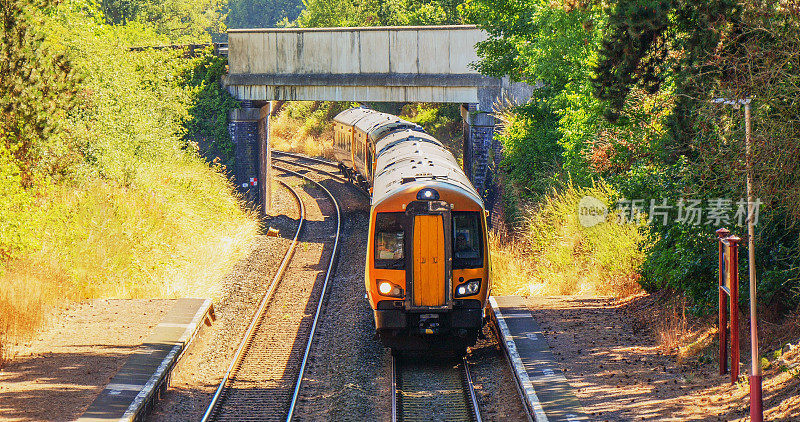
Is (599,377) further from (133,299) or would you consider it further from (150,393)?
(133,299)

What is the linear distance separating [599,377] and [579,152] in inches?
355

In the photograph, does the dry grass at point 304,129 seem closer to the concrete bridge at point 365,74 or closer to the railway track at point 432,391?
the concrete bridge at point 365,74

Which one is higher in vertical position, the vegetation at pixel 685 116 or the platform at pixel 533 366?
the vegetation at pixel 685 116

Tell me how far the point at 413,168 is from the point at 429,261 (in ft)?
8.76

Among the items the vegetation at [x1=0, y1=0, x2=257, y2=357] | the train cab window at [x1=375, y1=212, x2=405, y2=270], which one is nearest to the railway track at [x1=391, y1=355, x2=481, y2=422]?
the train cab window at [x1=375, y1=212, x2=405, y2=270]

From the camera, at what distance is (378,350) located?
14.1 metres

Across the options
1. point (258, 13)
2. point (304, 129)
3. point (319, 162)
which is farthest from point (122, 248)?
point (258, 13)

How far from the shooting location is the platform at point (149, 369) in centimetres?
1046

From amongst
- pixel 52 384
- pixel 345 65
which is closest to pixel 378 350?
pixel 52 384

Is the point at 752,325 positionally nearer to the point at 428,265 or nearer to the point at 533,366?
the point at 533,366

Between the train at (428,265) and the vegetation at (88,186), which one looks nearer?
the train at (428,265)

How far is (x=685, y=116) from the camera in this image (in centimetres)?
1245

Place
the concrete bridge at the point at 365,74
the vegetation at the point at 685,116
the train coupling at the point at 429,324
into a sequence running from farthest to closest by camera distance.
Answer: the concrete bridge at the point at 365,74 → the train coupling at the point at 429,324 → the vegetation at the point at 685,116

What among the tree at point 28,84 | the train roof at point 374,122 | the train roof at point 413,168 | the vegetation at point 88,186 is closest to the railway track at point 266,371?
the vegetation at point 88,186
